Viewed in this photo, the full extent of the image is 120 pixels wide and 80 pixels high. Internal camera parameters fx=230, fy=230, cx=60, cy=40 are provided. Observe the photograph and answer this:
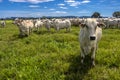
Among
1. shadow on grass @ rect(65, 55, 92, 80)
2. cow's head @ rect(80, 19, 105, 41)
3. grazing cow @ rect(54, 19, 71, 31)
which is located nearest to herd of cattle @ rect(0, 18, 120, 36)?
grazing cow @ rect(54, 19, 71, 31)

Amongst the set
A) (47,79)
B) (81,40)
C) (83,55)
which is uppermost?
(81,40)

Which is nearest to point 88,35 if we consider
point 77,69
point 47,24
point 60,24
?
point 77,69

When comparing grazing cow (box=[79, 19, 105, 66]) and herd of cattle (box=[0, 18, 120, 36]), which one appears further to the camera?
herd of cattle (box=[0, 18, 120, 36])

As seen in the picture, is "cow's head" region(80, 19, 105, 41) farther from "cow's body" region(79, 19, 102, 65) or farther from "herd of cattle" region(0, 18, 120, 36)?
"herd of cattle" region(0, 18, 120, 36)

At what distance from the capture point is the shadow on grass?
27.0 ft

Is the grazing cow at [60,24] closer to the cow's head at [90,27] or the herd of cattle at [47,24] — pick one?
the herd of cattle at [47,24]

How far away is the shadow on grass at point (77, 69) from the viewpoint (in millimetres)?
8242

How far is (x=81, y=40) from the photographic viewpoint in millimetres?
9297

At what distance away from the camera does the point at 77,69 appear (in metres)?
8.98

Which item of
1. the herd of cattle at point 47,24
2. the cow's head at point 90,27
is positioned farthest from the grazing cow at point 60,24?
the cow's head at point 90,27

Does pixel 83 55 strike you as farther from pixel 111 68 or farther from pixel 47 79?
pixel 47 79

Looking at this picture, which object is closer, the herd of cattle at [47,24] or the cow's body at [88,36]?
the cow's body at [88,36]

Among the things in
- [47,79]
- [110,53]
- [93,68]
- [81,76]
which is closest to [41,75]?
[47,79]

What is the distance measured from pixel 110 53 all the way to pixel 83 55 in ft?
4.85
